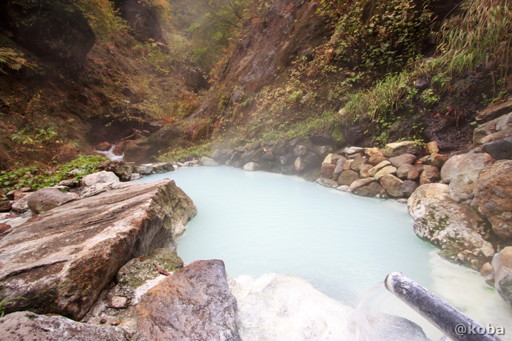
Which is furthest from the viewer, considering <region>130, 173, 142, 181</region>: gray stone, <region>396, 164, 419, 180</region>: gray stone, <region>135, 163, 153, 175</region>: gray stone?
<region>135, 163, 153, 175</region>: gray stone

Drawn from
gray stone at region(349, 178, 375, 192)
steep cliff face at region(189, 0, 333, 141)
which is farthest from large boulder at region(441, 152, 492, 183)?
steep cliff face at region(189, 0, 333, 141)

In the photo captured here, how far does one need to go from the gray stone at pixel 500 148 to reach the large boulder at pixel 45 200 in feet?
15.3

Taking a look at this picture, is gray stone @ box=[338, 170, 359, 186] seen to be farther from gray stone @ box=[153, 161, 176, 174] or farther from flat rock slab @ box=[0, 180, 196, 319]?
gray stone @ box=[153, 161, 176, 174]

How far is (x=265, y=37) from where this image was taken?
333 inches

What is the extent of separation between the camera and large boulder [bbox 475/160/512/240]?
1.52 metres

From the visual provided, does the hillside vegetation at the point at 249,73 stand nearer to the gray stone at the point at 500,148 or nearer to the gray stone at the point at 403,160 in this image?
the gray stone at the point at 403,160

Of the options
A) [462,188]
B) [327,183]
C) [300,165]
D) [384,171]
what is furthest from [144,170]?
[462,188]

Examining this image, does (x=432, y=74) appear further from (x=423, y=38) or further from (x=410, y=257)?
(x=410, y=257)

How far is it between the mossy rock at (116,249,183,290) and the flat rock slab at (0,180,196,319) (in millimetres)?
59

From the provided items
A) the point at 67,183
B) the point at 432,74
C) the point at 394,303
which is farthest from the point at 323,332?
the point at 67,183

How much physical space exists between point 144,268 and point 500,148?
3123mm

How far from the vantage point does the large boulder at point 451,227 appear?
63.5 inches

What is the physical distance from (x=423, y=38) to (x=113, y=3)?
15797 mm

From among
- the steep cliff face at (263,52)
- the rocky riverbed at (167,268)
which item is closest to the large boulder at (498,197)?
the rocky riverbed at (167,268)
